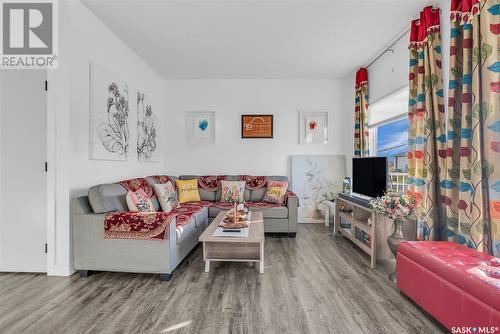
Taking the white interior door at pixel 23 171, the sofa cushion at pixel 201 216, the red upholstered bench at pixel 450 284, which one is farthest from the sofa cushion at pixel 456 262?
the white interior door at pixel 23 171

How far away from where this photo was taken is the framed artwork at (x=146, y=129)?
3.70 metres

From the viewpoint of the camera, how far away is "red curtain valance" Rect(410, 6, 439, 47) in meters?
2.37

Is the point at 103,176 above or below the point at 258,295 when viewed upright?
above

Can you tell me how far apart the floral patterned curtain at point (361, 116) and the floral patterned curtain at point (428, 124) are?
1244 millimetres

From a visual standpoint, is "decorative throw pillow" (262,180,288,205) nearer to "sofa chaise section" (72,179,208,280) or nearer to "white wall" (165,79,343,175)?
"white wall" (165,79,343,175)

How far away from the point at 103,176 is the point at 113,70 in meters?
1.37

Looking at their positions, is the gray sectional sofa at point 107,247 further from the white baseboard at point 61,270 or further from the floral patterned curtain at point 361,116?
the floral patterned curtain at point 361,116

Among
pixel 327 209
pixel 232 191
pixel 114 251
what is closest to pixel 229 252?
pixel 114 251

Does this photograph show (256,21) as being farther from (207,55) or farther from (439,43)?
(439,43)

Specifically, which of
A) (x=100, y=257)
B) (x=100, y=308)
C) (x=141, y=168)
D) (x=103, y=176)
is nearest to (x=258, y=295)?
(x=100, y=308)

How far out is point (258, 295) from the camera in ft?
6.70

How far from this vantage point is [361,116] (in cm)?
393

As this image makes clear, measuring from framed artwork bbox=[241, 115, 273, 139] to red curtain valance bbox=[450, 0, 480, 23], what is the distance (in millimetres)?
2900

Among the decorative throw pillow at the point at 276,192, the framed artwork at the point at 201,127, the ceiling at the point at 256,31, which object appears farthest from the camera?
the framed artwork at the point at 201,127
